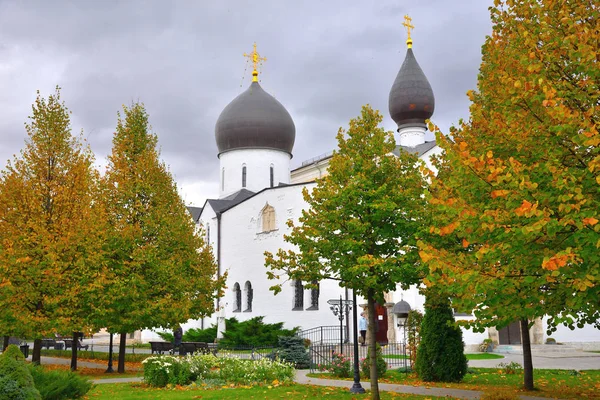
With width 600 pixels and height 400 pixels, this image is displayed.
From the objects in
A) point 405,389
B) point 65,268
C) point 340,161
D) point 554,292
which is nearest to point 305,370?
point 405,389

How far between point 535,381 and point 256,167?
29.7 meters

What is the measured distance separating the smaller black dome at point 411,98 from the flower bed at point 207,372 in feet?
79.5

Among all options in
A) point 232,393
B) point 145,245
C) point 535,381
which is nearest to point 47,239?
point 145,245

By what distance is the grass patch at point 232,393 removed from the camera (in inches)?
504

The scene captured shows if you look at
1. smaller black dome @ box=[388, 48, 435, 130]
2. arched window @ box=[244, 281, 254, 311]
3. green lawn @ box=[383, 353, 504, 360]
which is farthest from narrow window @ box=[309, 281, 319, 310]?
smaller black dome @ box=[388, 48, 435, 130]

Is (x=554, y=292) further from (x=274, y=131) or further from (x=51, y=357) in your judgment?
(x=274, y=131)

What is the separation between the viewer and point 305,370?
66.6ft

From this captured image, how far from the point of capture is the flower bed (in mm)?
15578

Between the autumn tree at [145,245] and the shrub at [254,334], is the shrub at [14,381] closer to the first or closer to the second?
the autumn tree at [145,245]

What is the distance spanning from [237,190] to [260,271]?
8.00m

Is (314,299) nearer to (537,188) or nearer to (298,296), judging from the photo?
(298,296)

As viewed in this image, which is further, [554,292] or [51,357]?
[51,357]

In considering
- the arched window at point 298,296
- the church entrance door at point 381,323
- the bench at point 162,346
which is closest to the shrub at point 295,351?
the bench at point 162,346

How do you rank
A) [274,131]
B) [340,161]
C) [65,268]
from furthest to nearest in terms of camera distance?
1. [274,131]
2. [65,268]
3. [340,161]
